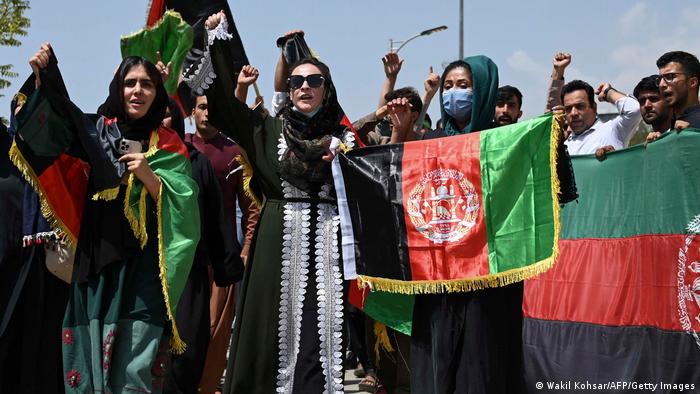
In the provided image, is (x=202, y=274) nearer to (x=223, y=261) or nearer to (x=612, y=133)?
(x=223, y=261)

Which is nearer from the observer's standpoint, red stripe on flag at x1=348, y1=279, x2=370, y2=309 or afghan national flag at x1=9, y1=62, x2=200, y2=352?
afghan national flag at x1=9, y1=62, x2=200, y2=352

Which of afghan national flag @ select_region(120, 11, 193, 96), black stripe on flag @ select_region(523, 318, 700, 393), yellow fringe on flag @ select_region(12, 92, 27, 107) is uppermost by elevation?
afghan national flag @ select_region(120, 11, 193, 96)

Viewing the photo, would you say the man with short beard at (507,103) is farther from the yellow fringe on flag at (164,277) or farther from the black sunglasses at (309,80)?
the yellow fringe on flag at (164,277)

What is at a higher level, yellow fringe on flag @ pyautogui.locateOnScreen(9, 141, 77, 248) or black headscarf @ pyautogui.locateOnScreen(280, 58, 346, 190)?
black headscarf @ pyautogui.locateOnScreen(280, 58, 346, 190)

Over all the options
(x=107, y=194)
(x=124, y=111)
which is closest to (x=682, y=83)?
(x=124, y=111)

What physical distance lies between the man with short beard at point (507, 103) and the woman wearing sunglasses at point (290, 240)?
186 cm

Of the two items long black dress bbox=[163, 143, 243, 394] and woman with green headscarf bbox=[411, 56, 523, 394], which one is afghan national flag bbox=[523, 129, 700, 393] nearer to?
woman with green headscarf bbox=[411, 56, 523, 394]

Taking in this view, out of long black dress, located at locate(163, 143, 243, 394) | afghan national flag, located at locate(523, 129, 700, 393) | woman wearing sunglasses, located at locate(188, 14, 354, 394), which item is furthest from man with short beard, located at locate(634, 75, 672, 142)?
long black dress, located at locate(163, 143, 243, 394)

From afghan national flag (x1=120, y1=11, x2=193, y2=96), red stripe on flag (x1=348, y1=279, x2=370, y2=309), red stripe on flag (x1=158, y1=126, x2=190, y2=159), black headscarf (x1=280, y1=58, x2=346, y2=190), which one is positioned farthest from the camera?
afghan national flag (x1=120, y1=11, x2=193, y2=96)

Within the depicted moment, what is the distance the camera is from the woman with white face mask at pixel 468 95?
5.10 m

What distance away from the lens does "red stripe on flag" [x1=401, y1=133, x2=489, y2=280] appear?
5.00m

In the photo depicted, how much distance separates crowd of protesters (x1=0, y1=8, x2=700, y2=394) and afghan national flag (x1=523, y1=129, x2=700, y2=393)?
0.48 metres

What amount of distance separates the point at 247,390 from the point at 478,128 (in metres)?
1.82

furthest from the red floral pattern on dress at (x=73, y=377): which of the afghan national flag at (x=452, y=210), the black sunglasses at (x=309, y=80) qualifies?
the black sunglasses at (x=309, y=80)
